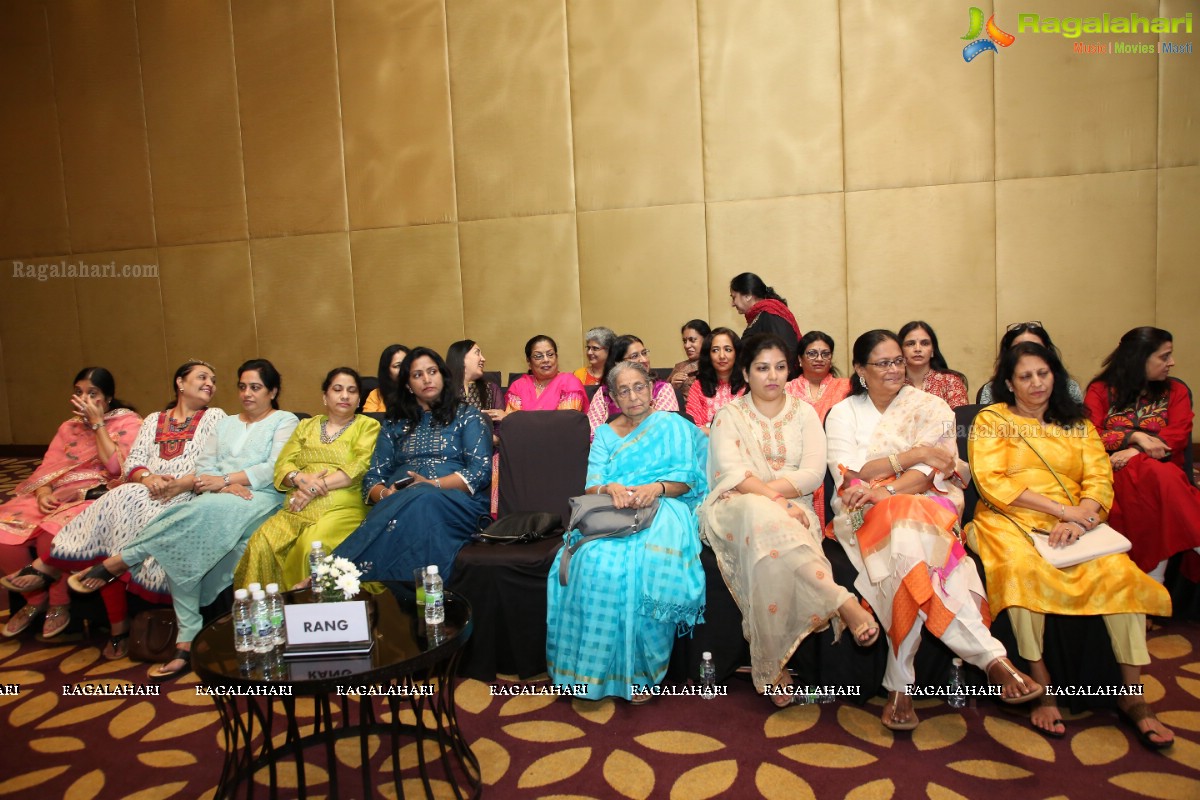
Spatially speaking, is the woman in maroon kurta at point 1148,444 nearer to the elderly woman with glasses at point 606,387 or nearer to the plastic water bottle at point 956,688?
the plastic water bottle at point 956,688

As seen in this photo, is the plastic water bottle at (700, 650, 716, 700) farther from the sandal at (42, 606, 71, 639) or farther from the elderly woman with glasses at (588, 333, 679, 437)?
the sandal at (42, 606, 71, 639)

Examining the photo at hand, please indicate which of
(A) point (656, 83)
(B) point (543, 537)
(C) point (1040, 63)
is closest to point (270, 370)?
(B) point (543, 537)

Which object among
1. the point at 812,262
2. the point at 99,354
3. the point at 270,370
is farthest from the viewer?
the point at 99,354

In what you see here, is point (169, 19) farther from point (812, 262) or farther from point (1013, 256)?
point (1013, 256)

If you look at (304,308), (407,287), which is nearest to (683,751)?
(407,287)

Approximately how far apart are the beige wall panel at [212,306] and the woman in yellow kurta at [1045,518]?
20.3 ft

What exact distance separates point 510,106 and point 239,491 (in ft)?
13.6

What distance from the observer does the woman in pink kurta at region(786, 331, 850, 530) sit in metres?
3.67

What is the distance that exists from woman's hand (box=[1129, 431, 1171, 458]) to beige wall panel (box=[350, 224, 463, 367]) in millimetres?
4998

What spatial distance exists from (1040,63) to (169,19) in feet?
24.5

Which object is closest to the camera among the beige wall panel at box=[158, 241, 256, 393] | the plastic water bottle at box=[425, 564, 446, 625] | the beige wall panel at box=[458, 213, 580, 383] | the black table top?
the black table top

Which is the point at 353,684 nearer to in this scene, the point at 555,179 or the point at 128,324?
the point at 555,179

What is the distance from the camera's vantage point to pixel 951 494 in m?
2.78

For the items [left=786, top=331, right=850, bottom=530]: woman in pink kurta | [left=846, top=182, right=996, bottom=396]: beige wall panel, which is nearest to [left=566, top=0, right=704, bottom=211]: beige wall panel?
[left=846, top=182, right=996, bottom=396]: beige wall panel
